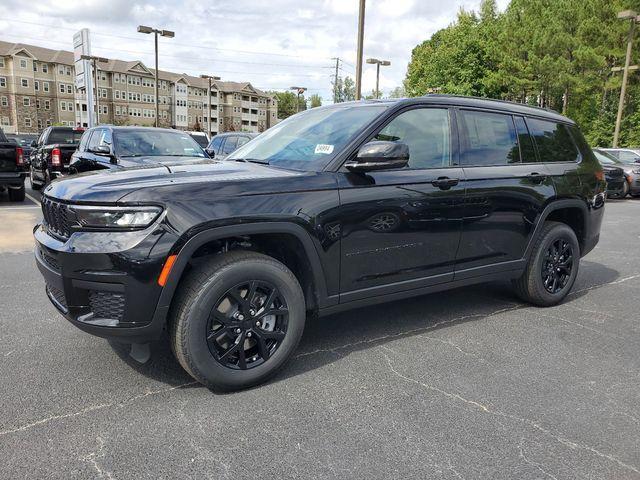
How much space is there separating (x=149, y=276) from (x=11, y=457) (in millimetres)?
1022

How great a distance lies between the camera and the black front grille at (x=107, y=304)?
273 cm

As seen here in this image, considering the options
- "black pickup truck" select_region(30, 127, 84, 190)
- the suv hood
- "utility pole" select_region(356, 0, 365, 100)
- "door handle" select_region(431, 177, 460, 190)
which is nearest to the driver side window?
"door handle" select_region(431, 177, 460, 190)

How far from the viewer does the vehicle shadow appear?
341cm

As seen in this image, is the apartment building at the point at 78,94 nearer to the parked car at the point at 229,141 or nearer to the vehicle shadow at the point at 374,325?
the parked car at the point at 229,141

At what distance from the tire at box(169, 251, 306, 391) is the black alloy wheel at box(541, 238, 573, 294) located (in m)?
2.67

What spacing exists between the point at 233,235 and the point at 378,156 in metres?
1.04

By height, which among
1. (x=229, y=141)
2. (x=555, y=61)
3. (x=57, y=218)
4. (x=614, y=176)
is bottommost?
(x=614, y=176)

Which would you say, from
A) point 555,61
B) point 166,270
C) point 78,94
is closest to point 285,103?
point 78,94

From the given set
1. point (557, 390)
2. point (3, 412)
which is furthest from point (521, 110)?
point (3, 412)

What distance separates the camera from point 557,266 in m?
4.82

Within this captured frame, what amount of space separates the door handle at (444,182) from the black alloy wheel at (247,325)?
4.72 ft

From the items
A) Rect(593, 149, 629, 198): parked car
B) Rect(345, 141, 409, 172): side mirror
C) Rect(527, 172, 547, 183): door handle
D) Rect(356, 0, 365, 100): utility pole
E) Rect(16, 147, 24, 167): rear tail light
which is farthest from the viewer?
Rect(356, 0, 365, 100): utility pole

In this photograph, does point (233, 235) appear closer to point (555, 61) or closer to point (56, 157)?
point (56, 157)

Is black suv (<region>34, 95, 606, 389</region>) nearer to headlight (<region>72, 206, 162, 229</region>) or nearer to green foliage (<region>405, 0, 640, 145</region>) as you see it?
headlight (<region>72, 206, 162, 229</region>)
